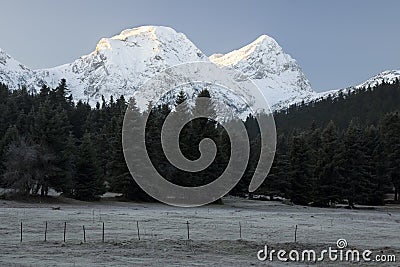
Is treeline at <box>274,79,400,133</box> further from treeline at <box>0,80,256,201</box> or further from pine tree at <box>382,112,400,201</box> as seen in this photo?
treeline at <box>0,80,256,201</box>

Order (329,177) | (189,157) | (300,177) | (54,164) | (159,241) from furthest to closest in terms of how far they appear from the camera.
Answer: (300,177) → (329,177) → (189,157) → (54,164) → (159,241)

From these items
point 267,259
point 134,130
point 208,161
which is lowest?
point 267,259

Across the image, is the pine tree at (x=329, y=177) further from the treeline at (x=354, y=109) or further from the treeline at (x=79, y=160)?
the treeline at (x=354, y=109)

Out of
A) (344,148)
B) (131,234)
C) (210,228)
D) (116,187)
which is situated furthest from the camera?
(344,148)

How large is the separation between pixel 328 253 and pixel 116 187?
142 feet

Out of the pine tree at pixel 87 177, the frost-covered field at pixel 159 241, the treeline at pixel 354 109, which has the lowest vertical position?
the frost-covered field at pixel 159 241

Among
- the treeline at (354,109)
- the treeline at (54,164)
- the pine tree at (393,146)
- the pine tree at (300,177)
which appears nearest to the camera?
the treeline at (54,164)

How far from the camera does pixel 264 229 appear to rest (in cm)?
3148

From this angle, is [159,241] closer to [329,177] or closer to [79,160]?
[79,160]

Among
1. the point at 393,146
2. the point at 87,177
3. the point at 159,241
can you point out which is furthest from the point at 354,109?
the point at 159,241

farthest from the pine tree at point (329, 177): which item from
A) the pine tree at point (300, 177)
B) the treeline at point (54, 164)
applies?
the treeline at point (54, 164)

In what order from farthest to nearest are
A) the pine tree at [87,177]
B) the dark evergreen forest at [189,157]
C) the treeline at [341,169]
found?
the treeline at [341,169]
the pine tree at [87,177]
the dark evergreen forest at [189,157]

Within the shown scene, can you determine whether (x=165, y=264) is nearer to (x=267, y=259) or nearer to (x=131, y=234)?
(x=267, y=259)

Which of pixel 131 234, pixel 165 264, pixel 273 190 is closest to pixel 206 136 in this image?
pixel 273 190
